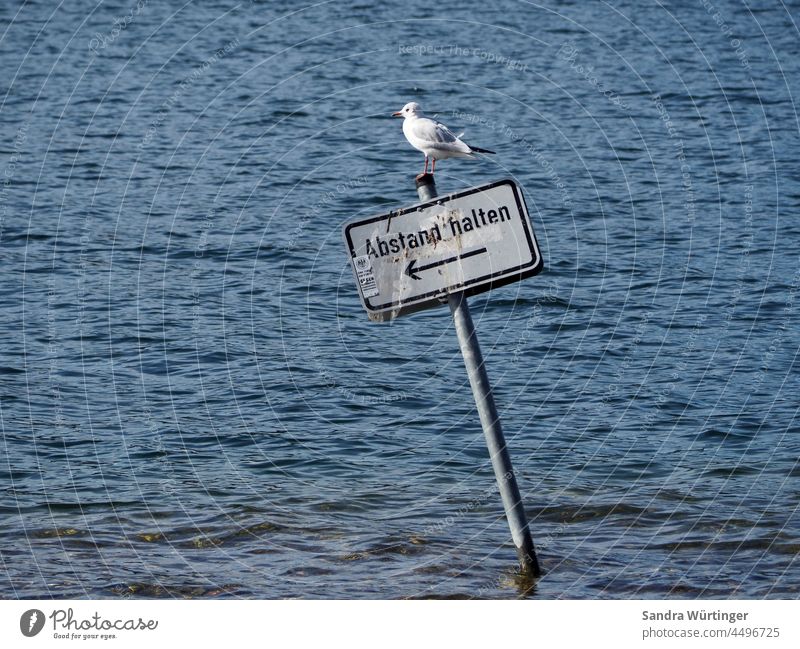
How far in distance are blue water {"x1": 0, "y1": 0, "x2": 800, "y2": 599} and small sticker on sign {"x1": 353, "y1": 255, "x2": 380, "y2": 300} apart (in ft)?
10.8

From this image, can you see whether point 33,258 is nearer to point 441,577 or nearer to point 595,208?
point 595,208

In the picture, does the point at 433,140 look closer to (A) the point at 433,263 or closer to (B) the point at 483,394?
(A) the point at 433,263

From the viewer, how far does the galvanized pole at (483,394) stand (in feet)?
26.5

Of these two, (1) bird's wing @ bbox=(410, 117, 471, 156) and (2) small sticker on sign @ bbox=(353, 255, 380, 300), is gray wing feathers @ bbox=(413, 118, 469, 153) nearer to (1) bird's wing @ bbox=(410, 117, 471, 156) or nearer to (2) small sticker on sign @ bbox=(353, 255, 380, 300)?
(1) bird's wing @ bbox=(410, 117, 471, 156)

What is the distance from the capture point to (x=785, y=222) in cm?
2070

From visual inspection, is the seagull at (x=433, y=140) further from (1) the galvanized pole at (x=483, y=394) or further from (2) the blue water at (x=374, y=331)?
(2) the blue water at (x=374, y=331)

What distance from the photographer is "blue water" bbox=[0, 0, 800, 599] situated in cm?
1112

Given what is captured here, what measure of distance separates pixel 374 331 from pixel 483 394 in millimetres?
8412

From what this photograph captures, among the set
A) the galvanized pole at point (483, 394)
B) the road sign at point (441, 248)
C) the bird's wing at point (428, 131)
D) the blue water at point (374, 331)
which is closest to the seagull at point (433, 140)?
the bird's wing at point (428, 131)

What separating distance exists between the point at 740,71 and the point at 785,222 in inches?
423

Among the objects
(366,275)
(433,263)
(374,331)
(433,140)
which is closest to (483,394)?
(433,263)

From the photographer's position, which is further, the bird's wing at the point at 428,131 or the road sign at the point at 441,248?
the bird's wing at the point at 428,131
